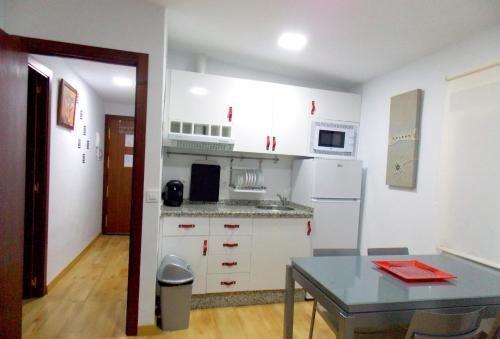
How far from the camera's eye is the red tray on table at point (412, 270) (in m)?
1.54

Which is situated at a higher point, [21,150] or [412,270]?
[21,150]

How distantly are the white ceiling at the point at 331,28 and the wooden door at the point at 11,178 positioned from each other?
105cm

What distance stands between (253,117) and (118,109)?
321cm

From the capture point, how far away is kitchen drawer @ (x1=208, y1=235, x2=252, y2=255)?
2.72m

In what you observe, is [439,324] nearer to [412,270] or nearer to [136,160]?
[412,270]

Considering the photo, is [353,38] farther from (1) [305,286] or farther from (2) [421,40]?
(1) [305,286]

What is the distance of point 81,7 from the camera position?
2.05 meters

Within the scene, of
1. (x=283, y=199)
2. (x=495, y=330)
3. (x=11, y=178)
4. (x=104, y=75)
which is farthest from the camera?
(x=104, y=75)

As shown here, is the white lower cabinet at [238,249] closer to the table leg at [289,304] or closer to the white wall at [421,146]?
the white wall at [421,146]

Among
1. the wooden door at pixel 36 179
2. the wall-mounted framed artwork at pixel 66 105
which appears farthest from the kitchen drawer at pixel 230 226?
the wall-mounted framed artwork at pixel 66 105

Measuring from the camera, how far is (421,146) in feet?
8.54

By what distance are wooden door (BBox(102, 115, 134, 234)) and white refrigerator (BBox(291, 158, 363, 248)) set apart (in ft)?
11.3

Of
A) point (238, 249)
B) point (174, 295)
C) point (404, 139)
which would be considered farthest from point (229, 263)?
point (404, 139)

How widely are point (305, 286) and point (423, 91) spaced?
2.13 metres
